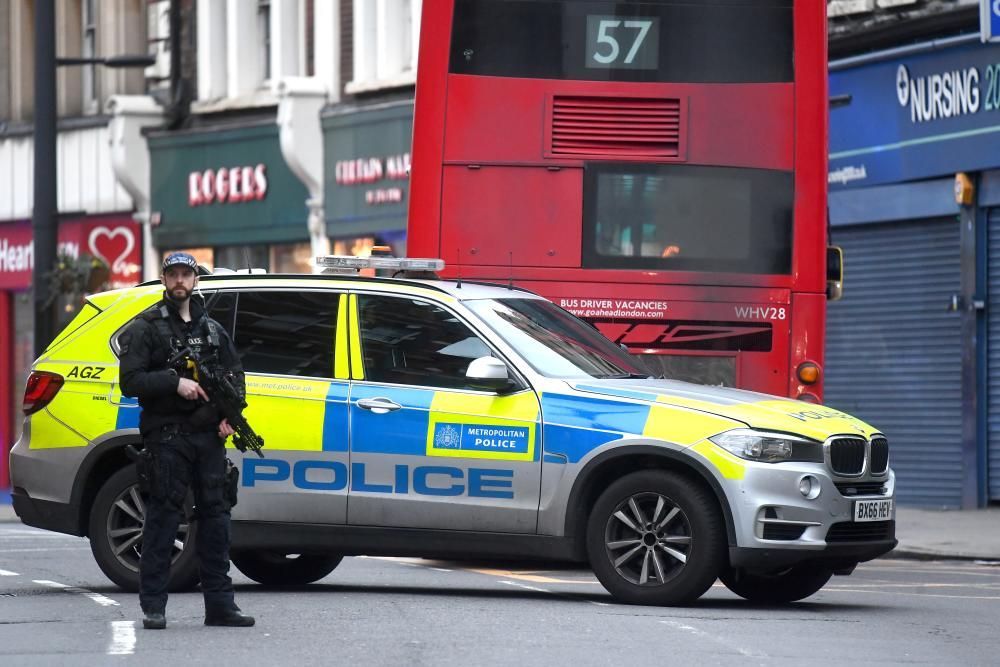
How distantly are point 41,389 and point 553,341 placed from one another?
2757 millimetres

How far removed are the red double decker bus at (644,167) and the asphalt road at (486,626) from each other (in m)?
1.89

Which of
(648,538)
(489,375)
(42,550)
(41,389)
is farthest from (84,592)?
(42,550)

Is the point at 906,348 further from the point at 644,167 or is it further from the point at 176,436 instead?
the point at 176,436

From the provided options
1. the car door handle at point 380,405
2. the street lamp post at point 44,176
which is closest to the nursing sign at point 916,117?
the street lamp post at point 44,176

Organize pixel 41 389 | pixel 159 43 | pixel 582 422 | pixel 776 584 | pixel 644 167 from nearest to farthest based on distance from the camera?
pixel 582 422 < pixel 776 584 < pixel 41 389 < pixel 644 167 < pixel 159 43

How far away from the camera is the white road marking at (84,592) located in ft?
37.9

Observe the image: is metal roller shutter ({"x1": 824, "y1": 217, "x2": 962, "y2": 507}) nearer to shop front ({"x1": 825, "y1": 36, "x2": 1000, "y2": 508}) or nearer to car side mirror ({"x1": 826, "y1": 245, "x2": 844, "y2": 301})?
shop front ({"x1": 825, "y1": 36, "x2": 1000, "y2": 508})

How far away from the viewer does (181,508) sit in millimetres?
10320

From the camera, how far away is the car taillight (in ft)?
40.4

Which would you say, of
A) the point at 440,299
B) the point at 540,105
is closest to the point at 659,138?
the point at 540,105

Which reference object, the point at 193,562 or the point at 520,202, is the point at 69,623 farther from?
the point at 520,202

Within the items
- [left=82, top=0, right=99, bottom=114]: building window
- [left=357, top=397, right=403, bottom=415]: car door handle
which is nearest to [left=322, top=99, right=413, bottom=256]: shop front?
[left=82, top=0, right=99, bottom=114]: building window

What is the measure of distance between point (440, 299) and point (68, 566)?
3824 millimetres

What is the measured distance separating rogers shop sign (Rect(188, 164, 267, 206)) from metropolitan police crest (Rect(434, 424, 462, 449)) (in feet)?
62.0
